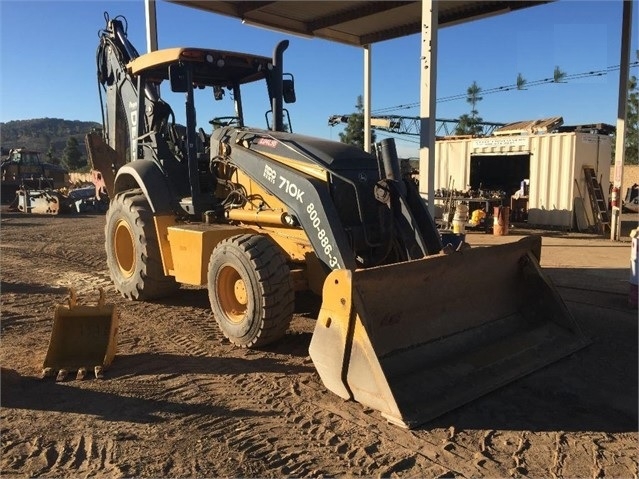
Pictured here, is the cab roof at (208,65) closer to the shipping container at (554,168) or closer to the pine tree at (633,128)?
the shipping container at (554,168)

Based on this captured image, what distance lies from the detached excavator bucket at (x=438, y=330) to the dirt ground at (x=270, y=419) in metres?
0.14

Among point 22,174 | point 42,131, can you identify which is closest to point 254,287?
point 22,174

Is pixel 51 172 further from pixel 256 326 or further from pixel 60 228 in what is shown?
pixel 256 326

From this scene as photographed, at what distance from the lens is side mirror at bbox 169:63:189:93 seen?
589 cm

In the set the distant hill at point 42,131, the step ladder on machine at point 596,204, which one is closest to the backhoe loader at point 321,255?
the step ladder on machine at point 596,204

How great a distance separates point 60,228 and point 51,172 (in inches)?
524

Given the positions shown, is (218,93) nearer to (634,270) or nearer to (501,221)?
(634,270)

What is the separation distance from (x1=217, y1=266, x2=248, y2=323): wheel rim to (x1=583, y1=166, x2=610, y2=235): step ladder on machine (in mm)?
13500

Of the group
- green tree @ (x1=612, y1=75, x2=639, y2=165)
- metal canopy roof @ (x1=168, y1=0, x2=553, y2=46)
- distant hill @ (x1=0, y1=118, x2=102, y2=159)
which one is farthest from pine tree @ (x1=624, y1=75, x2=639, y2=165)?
distant hill @ (x1=0, y1=118, x2=102, y2=159)

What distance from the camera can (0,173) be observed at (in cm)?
2541

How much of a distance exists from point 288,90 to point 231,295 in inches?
115

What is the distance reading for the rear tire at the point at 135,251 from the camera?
654 cm

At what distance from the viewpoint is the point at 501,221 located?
48.5 feet

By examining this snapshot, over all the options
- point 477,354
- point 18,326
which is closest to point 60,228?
point 18,326
